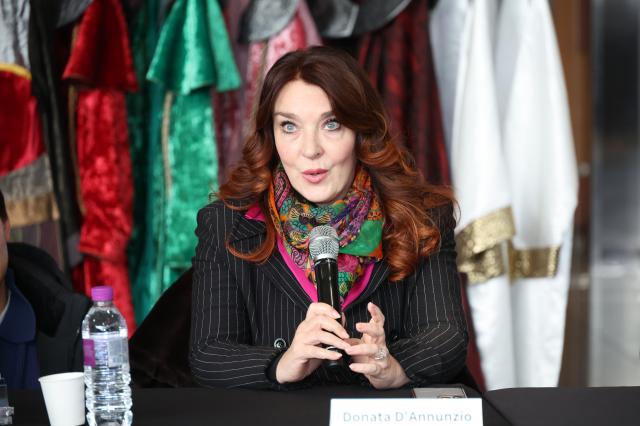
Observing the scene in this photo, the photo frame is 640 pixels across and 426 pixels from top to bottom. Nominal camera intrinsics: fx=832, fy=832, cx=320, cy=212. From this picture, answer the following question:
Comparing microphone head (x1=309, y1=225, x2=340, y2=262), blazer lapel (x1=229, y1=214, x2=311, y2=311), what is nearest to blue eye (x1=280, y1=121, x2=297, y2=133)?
blazer lapel (x1=229, y1=214, x2=311, y2=311)

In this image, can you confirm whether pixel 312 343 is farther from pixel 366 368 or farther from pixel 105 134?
pixel 105 134

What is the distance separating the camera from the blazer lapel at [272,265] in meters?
2.03

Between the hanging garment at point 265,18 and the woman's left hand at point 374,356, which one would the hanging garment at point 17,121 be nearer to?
the hanging garment at point 265,18

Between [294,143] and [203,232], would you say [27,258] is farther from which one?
[294,143]

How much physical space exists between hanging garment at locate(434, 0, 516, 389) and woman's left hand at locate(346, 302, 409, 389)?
1141mm

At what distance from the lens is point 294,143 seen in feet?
6.51

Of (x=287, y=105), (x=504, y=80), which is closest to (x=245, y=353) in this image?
(x=287, y=105)

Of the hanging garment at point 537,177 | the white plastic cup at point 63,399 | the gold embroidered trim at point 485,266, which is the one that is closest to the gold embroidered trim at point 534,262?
the hanging garment at point 537,177

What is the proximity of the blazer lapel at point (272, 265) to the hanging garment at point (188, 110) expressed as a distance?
2.19 feet

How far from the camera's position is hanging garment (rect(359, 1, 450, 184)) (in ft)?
9.13

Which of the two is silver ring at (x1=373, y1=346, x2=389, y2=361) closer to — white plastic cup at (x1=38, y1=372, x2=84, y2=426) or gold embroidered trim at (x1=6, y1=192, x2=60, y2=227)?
white plastic cup at (x1=38, y1=372, x2=84, y2=426)

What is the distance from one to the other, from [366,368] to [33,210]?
1528 mm

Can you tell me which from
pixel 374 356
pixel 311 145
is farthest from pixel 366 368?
pixel 311 145

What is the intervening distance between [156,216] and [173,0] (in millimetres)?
731
